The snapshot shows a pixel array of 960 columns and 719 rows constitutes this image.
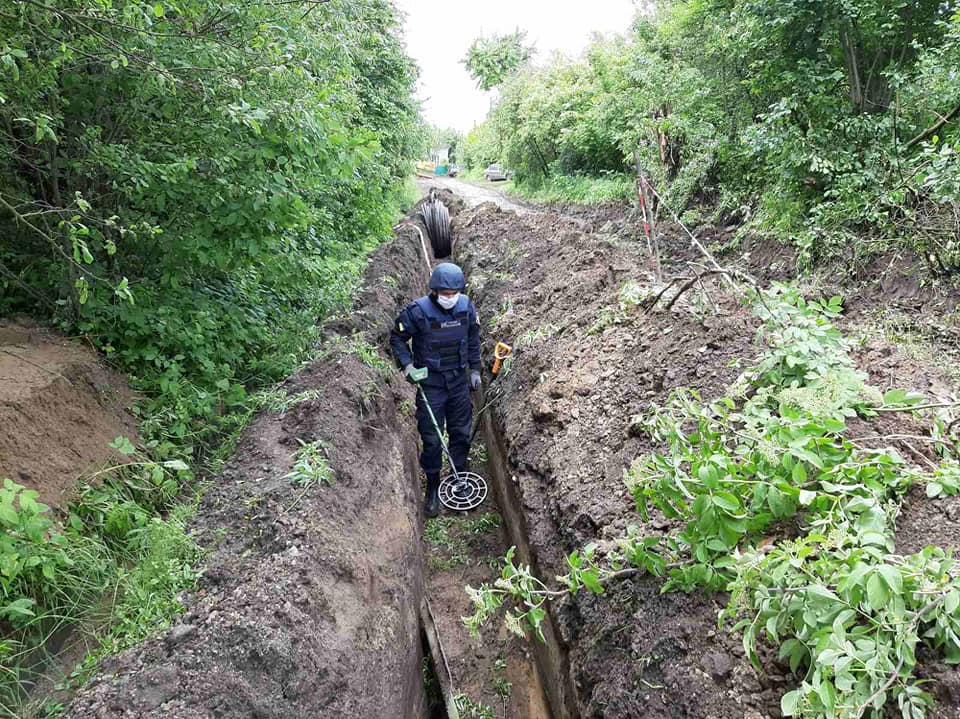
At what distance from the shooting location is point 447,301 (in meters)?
4.75

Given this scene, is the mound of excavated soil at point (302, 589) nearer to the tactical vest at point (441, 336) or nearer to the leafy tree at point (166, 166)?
the tactical vest at point (441, 336)

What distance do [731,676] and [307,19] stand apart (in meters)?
5.34

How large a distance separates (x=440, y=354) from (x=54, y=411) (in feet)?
9.69

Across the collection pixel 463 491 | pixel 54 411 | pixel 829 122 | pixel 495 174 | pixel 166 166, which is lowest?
pixel 463 491

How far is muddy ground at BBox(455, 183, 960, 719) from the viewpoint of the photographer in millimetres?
1994

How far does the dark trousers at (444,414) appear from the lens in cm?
502

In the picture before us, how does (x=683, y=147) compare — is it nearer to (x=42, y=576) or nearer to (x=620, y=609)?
(x=620, y=609)

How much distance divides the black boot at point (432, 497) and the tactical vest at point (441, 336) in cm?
118

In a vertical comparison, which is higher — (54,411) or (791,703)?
(791,703)

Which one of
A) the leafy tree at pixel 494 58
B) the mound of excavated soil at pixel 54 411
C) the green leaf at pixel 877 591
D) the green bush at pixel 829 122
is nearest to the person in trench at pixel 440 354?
the mound of excavated soil at pixel 54 411

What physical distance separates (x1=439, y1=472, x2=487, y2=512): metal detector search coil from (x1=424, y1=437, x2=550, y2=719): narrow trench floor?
0.09 metres

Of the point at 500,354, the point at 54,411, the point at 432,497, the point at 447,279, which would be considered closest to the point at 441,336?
the point at 447,279

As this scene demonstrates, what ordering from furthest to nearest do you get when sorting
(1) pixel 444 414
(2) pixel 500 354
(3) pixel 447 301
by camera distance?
(2) pixel 500 354
(1) pixel 444 414
(3) pixel 447 301

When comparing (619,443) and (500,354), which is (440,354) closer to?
(500,354)
